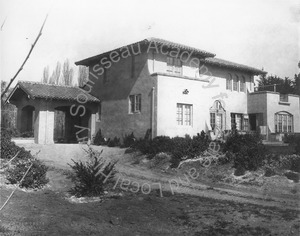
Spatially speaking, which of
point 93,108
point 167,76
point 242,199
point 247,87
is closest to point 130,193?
point 242,199

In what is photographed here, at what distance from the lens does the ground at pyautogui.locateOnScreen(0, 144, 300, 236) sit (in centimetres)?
515

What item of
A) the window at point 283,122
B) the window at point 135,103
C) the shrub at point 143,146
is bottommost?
the shrub at point 143,146

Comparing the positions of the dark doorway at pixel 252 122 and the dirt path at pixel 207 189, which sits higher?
the dark doorway at pixel 252 122

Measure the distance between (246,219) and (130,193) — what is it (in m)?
3.15

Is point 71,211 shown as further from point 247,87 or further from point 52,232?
point 247,87

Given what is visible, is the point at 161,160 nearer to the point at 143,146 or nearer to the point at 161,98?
the point at 143,146

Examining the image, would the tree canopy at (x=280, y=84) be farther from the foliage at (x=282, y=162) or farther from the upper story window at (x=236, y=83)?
the foliage at (x=282, y=162)

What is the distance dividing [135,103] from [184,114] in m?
3.33

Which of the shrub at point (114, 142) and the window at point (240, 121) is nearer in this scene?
the shrub at point (114, 142)

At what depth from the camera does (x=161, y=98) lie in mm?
17906

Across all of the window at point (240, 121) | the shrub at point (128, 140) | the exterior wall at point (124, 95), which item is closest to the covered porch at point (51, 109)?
the exterior wall at point (124, 95)

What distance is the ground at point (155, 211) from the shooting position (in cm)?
515

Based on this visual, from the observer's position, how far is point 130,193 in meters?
7.96

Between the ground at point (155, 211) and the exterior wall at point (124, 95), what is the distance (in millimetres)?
9388
